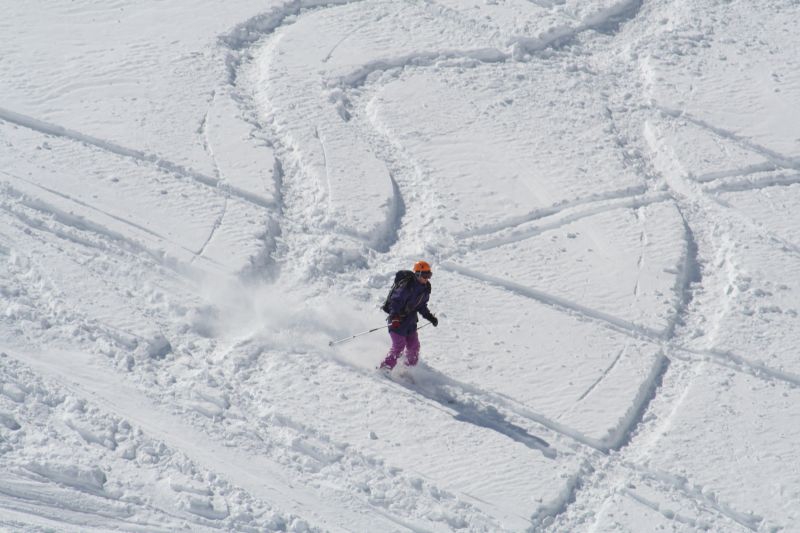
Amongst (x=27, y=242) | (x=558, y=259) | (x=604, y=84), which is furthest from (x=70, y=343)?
(x=604, y=84)

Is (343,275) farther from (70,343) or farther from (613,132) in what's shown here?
(613,132)

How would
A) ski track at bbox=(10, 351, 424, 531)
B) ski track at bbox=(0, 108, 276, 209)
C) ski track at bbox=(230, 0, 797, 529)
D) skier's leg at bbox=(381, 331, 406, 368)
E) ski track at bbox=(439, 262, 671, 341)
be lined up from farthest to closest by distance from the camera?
ski track at bbox=(0, 108, 276, 209) → ski track at bbox=(439, 262, 671, 341) → skier's leg at bbox=(381, 331, 406, 368) → ski track at bbox=(230, 0, 797, 529) → ski track at bbox=(10, 351, 424, 531)

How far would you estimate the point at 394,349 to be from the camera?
10875 mm

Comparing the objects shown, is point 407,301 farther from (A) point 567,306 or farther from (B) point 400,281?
(A) point 567,306

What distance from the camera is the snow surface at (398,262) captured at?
9.74 metres

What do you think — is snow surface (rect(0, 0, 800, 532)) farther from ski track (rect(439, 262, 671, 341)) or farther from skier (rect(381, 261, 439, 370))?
skier (rect(381, 261, 439, 370))

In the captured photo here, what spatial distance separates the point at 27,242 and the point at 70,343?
1.78 metres

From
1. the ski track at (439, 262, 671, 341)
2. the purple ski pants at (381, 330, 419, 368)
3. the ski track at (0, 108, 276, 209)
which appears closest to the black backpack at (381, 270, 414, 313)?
the purple ski pants at (381, 330, 419, 368)

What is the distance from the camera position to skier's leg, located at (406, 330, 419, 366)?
10.9 metres

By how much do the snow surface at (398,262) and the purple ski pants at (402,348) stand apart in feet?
Answer: 0.62

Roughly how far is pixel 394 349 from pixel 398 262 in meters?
1.88

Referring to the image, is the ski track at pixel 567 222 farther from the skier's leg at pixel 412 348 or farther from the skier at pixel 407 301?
the skier at pixel 407 301

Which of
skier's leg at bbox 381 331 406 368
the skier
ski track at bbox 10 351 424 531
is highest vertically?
the skier

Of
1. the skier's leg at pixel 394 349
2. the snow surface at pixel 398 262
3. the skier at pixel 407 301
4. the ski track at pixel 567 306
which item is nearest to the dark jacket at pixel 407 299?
the skier at pixel 407 301
